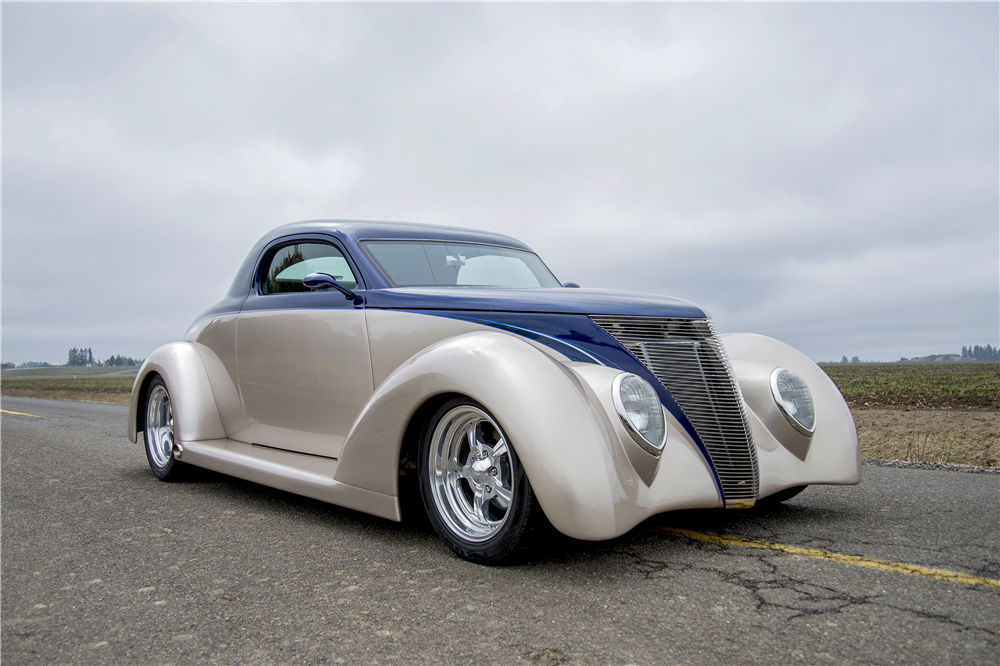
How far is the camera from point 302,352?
424 cm

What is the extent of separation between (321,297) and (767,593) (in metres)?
2.94

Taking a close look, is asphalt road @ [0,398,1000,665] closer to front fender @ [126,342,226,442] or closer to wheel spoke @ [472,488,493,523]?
wheel spoke @ [472,488,493,523]

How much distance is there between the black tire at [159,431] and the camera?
526 centimetres

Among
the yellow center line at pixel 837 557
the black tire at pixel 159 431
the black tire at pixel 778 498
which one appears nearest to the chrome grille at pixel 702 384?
the yellow center line at pixel 837 557

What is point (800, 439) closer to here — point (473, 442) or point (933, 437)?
point (473, 442)

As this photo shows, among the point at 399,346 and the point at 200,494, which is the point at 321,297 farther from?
the point at 200,494

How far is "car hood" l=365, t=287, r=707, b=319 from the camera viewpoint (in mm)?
3262

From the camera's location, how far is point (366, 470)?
3.39 metres

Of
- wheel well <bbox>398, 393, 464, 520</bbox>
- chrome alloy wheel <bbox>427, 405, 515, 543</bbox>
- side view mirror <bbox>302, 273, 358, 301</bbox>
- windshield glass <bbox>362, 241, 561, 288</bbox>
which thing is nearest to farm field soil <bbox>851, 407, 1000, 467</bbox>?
windshield glass <bbox>362, 241, 561, 288</bbox>

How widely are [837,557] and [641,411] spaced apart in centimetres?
110

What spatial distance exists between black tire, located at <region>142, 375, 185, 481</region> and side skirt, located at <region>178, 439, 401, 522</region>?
0.42 m

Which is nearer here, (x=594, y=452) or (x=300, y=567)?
(x=594, y=452)

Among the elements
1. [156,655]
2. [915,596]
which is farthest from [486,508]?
[915,596]

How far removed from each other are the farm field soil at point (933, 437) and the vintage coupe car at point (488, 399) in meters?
3.61
